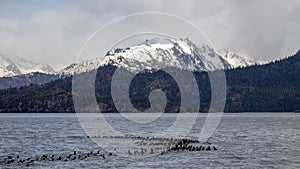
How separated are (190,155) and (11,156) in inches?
1239

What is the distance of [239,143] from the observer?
122 meters

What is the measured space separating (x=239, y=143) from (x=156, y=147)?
21.9 m

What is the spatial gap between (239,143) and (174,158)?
34.1 meters

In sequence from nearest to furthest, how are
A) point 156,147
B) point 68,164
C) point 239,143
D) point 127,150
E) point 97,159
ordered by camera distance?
point 68,164
point 97,159
point 127,150
point 156,147
point 239,143

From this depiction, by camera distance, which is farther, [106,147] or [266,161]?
[106,147]

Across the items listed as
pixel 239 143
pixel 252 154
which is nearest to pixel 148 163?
pixel 252 154

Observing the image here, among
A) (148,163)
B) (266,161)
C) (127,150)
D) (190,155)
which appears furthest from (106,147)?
(266,161)

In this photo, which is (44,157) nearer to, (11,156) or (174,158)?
(11,156)

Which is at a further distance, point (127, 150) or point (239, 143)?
point (239, 143)

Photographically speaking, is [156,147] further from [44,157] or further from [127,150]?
[44,157]

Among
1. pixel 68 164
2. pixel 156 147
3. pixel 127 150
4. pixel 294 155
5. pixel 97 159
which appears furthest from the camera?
pixel 156 147

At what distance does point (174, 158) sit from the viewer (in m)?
91.6

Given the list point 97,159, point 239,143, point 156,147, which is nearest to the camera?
point 97,159

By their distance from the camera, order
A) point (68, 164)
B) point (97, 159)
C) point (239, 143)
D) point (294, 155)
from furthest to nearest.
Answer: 1. point (239, 143)
2. point (294, 155)
3. point (97, 159)
4. point (68, 164)
